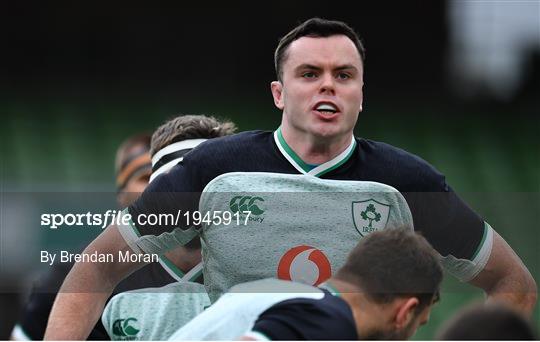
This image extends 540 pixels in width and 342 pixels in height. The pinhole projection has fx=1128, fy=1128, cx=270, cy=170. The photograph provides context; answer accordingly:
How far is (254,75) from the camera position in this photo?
29.3 ft

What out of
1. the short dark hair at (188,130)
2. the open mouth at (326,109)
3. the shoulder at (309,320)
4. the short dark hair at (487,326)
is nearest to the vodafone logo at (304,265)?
the open mouth at (326,109)

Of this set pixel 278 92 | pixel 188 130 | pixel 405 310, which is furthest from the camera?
pixel 188 130

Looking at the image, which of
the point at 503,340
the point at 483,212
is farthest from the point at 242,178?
the point at 483,212

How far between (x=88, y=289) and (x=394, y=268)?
978 millimetres

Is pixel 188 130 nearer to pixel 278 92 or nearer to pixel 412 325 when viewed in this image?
pixel 278 92

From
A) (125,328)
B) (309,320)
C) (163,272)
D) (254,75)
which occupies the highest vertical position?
(309,320)

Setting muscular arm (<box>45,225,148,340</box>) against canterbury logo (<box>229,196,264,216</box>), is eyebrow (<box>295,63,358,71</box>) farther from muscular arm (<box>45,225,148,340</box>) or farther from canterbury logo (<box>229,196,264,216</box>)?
muscular arm (<box>45,225,148,340</box>)

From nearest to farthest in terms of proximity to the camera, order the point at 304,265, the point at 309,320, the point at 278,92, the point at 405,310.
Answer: the point at 309,320 → the point at 405,310 → the point at 304,265 → the point at 278,92

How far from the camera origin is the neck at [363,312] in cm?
232

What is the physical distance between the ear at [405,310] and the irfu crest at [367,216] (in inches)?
22.1

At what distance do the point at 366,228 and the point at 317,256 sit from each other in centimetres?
15

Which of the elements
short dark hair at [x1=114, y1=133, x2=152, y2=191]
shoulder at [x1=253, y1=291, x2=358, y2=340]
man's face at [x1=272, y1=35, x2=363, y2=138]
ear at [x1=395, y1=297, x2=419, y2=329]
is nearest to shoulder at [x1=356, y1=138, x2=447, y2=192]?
man's face at [x1=272, y1=35, x2=363, y2=138]

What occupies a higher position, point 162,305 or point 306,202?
point 306,202

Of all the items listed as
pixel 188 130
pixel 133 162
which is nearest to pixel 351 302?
pixel 188 130
